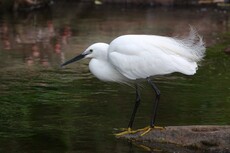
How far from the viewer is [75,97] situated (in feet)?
33.4

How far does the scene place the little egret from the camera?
7551 millimetres

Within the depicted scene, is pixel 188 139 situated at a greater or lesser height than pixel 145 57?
lesser

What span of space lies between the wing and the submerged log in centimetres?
65

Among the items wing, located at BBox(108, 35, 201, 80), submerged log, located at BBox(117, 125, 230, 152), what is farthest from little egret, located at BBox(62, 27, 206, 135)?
submerged log, located at BBox(117, 125, 230, 152)

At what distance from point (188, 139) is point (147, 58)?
38.8 inches

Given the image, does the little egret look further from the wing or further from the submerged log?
the submerged log

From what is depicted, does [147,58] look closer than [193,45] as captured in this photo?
Yes

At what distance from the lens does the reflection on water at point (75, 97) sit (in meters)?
7.89

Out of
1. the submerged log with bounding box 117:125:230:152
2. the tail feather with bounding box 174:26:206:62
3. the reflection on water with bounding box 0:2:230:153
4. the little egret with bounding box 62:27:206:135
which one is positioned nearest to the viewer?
the submerged log with bounding box 117:125:230:152

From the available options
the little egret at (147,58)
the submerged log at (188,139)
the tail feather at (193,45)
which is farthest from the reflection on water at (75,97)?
the tail feather at (193,45)

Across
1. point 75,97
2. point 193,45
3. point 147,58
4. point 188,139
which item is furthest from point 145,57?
point 75,97

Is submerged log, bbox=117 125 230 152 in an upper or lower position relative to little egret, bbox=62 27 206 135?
lower

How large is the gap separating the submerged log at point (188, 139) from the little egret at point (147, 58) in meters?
0.16

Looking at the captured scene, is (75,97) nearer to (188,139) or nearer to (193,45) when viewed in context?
(193,45)
